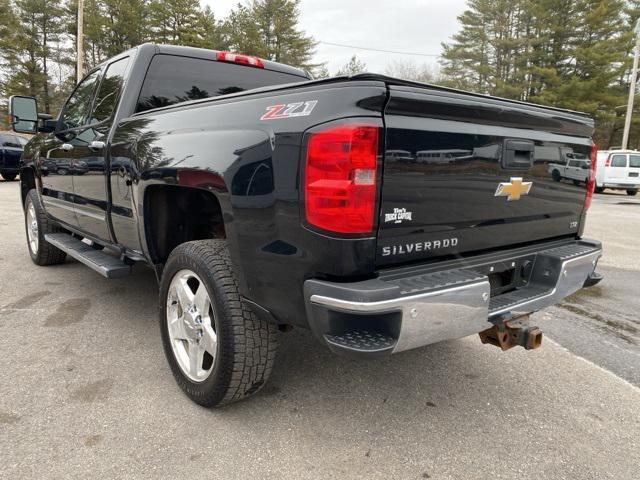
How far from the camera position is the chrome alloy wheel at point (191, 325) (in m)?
2.42

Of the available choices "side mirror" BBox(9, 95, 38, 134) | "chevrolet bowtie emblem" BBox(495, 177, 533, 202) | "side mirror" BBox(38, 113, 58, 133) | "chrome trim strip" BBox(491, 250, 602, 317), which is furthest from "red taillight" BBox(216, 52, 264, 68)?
"chrome trim strip" BBox(491, 250, 602, 317)

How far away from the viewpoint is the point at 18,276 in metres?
4.83

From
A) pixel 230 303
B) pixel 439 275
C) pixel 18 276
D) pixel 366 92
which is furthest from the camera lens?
pixel 18 276

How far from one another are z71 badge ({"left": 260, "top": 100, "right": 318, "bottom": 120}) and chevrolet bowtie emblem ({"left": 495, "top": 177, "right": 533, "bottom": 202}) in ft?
3.50

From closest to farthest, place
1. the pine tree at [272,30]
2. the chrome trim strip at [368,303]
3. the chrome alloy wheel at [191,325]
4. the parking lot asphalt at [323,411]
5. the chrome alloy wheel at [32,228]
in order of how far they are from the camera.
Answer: the chrome trim strip at [368,303] < the parking lot asphalt at [323,411] < the chrome alloy wheel at [191,325] < the chrome alloy wheel at [32,228] < the pine tree at [272,30]

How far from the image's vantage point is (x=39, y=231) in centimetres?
500

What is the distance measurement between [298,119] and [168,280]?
1304mm

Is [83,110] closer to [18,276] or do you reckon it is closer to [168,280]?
[18,276]

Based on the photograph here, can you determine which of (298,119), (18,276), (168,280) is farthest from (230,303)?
(18,276)

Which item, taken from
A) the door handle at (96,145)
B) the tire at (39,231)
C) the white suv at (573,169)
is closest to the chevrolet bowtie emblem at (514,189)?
the white suv at (573,169)

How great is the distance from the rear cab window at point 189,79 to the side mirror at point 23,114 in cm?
188

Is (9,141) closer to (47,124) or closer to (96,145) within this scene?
(47,124)

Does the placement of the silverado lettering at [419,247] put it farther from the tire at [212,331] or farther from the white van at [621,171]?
the white van at [621,171]

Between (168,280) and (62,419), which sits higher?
(168,280)
